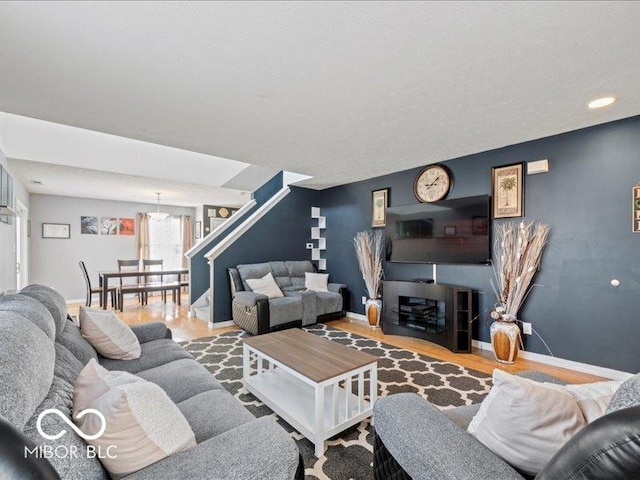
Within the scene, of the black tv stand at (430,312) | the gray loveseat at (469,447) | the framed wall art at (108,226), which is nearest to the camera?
the gray loveseat at (469,447)

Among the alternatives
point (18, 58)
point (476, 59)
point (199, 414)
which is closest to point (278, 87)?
point (476, 59)

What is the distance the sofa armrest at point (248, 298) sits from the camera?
3.91 meters

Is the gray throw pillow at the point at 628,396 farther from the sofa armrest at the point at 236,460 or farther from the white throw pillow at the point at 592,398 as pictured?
the sofa armrest at the point at 236,460

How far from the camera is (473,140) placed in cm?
311

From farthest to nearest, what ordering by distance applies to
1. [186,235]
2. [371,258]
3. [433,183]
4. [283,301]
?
1. [186,235]
2. [371,258]
3. [283,301]
4. [433,183]

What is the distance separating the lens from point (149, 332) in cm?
243

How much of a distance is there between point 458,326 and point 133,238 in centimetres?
→ 756

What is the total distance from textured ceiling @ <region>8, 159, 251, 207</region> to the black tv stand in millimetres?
4103

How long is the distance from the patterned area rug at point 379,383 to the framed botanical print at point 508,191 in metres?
1.78

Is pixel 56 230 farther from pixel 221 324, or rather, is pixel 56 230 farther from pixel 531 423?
pixel 531 423

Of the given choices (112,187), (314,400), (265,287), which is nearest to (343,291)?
(265,287)

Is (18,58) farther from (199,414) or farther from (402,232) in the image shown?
(402,232)

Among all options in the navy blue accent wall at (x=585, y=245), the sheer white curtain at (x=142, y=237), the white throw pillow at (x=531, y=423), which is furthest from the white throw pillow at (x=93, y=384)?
the sheer white curtain at (x=142, y=237)

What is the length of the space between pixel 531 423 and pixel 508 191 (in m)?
3.06
